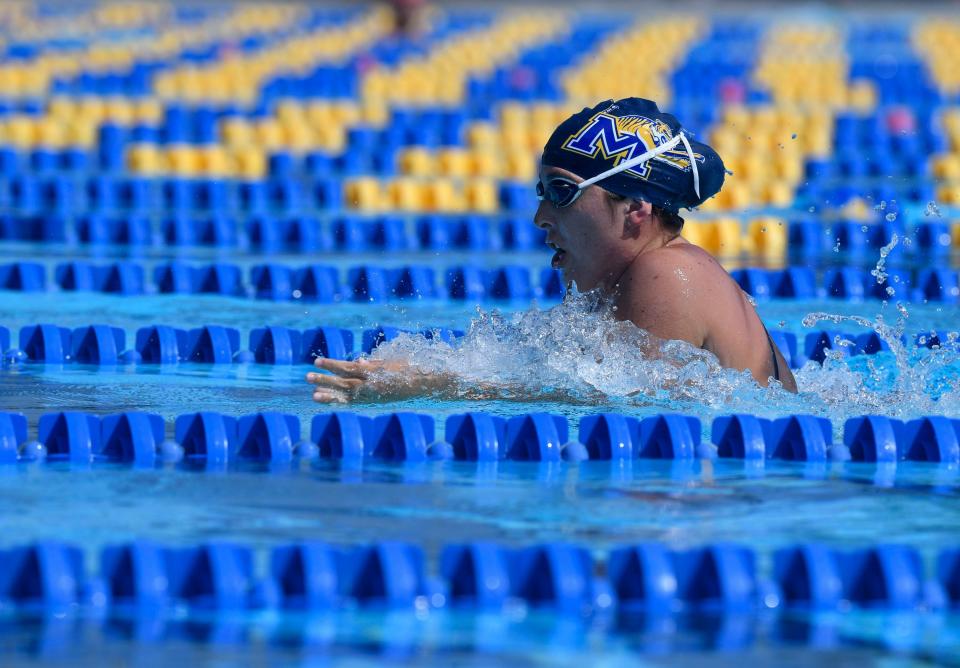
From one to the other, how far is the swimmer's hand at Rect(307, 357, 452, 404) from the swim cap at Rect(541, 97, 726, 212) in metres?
0.61

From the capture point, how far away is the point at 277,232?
7293 mm

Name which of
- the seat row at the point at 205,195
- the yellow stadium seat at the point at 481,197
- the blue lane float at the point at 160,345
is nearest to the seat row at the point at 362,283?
the blue lane float at the point at 160,345

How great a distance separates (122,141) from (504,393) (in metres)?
5.38

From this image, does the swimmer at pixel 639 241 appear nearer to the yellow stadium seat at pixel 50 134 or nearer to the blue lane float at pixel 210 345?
the blue lane float at pixel 210 345

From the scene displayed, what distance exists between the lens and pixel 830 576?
297cm

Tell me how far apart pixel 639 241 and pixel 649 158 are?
200mm

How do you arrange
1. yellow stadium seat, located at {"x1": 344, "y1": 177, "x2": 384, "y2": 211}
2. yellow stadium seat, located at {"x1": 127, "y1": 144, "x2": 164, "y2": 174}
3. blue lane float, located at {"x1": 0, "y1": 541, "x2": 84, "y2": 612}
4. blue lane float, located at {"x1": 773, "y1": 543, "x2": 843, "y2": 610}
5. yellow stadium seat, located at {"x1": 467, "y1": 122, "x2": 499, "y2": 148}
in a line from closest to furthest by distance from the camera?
1. blue lane float, located at {"x1": 0, "y1": 541, "x2": 84, "y2": 612}
2. blue lane float, located at {"x1": 773, "y1": 543, "x2": 843, "y2": 610}
3. yellow stadium seat, located at {"x1": 344, "y1": 177, "x2": 384, "y2": 211}
4. yellow stadium seat, located at {"x1": 127, "y1": 144, "x2": 164, "y2": 174}
5. yellow stadium seat, located at {"x1": 467, "y1": 122, "x2": 499, "y2": 148}

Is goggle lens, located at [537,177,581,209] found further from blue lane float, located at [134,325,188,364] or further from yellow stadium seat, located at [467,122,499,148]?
yellow stadium seat, located at [467,122,499,148]

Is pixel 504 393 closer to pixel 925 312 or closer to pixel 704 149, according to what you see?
pixel 704 149

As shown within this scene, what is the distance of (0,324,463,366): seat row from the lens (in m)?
5.04

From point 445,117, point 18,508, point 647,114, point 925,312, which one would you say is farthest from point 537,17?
point 18,508

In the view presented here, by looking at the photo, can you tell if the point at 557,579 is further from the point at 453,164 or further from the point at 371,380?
the point at 453,164

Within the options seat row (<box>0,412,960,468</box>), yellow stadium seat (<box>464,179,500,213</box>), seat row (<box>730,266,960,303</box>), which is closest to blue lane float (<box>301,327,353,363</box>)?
seat row (<box>0,412,960,468</box>)

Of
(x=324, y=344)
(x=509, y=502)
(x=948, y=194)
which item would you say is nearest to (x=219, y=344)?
(x=324, y=344)
